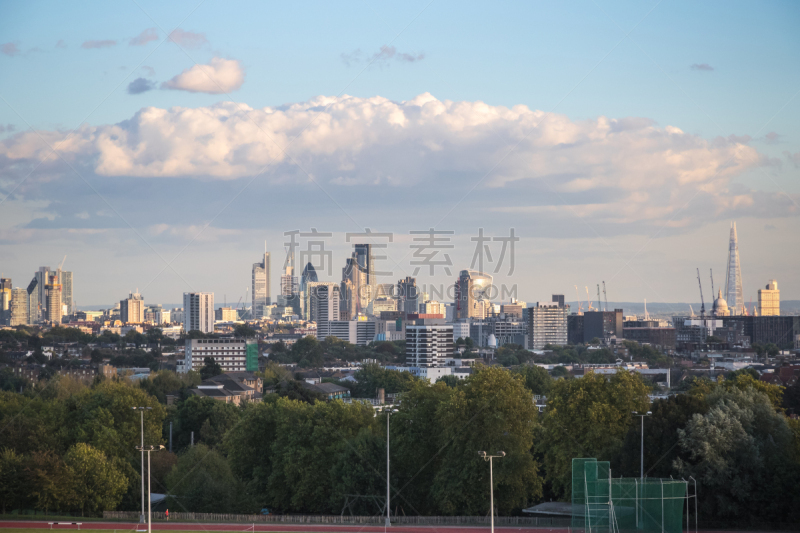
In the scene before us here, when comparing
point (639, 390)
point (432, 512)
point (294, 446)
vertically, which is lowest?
point (432, 512)

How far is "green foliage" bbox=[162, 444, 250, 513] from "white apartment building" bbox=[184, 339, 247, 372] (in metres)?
87.0

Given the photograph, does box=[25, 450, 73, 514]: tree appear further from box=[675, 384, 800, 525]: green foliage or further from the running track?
box=[675, 384, 800, 525]: green foliage

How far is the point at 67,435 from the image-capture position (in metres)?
44.6

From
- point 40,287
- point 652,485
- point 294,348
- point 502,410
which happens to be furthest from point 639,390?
point 40,287

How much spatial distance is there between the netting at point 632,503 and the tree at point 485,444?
443 centimetres

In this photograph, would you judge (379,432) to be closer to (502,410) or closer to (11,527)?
(502,410)

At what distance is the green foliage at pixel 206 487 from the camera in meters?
38.4

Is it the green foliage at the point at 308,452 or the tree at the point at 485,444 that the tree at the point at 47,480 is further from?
the tree at the point at 485,444

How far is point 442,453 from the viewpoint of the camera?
38.0 m

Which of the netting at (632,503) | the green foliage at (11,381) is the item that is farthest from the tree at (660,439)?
the green foliage at (11,381)

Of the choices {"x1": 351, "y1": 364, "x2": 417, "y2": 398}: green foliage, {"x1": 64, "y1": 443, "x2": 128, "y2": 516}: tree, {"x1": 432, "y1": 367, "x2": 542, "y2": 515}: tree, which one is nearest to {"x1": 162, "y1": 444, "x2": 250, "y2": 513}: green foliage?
{"x1": 64, "y1": 443, "x2": 128, "y2": 516}: tree

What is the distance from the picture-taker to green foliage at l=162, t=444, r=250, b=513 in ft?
126

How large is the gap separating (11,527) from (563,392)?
24292 mm

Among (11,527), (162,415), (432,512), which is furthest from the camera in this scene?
(162,415)
